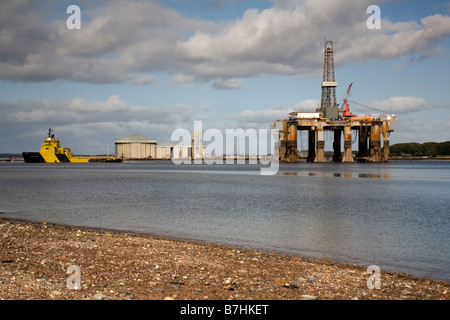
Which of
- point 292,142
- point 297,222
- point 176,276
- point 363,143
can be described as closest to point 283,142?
point 292,142

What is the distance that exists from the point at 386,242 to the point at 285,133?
12614cm

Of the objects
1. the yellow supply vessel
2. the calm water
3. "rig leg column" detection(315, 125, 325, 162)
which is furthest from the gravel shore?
the yellow supply vessel

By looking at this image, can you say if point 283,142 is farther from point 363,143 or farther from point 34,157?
point 34,157

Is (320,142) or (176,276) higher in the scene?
(320,142)

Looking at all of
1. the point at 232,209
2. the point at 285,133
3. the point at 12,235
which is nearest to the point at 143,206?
the point at 232,209

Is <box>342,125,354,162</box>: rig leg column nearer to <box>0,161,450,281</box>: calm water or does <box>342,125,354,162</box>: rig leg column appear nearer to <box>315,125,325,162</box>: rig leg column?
<box>315,125,325,162</box>: rig leg column

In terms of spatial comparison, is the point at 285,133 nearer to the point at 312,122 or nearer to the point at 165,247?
the point at 312,122

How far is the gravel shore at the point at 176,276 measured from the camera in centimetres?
1007

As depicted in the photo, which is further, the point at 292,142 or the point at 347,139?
the point at 347,139

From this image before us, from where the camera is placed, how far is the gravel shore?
1007 cm

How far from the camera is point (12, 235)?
58.3ft

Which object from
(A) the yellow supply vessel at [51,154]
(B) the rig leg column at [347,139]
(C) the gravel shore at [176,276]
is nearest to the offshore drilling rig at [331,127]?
(B) the rig leg column at [347,139]

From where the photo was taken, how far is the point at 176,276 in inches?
461

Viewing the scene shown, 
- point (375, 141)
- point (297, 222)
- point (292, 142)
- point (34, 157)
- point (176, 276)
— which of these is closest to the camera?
point (176, 276)
